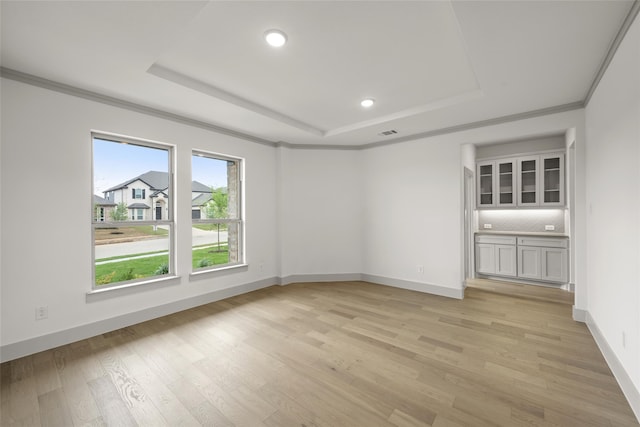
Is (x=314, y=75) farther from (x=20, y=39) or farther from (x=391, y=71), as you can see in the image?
(x=20, y=39)

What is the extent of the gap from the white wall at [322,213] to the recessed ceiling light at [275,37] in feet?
9.29

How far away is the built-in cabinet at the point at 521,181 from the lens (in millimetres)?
4719

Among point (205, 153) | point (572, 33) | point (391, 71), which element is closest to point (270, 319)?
point (205, 153)

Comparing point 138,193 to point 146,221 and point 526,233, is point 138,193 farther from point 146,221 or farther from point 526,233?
point 526,233

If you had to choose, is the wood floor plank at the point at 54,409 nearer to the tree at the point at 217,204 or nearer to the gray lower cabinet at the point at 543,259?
the tree at the point at 217,204

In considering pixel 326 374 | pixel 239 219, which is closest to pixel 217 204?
pixel 239 219

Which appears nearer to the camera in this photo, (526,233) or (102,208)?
(102,208)

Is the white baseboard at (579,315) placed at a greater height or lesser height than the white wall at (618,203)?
lesser

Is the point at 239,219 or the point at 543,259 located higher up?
the point at 239,219

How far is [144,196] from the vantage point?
3.43m

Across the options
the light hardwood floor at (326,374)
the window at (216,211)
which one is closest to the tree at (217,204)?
the window at (216,211)

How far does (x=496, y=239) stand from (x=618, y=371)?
3.34 meters

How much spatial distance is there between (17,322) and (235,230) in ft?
8.41

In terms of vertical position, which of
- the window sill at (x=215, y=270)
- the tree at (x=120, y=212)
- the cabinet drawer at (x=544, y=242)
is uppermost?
the tree at (x=120, y=212)
